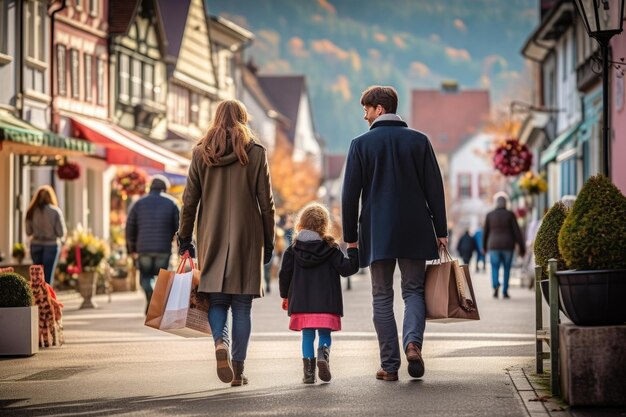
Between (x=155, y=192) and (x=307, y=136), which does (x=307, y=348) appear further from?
(x=307, y=136)

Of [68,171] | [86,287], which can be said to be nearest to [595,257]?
[86,287]

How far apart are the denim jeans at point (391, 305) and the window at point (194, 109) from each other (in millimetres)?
39950

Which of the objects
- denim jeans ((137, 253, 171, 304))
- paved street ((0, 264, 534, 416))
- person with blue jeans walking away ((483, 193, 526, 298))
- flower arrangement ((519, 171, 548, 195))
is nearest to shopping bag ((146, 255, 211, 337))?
paved street ((0, 264, 534, 416))

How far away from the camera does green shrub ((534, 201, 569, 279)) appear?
425 inches

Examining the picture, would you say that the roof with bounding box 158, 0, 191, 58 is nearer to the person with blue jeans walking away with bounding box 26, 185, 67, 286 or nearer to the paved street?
the person with blue jeans walking away with bounding box 26, 185, 67, 286

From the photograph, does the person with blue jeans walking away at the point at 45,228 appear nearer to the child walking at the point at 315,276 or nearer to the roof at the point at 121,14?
the child walking at the point at 315,276

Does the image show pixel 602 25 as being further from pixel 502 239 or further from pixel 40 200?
pixel 502 239

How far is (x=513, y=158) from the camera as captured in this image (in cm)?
3556

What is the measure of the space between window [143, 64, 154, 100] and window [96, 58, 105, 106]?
4.47 meters

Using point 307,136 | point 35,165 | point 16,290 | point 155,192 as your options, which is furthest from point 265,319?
point 307,136

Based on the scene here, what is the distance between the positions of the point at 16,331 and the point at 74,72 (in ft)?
71.1

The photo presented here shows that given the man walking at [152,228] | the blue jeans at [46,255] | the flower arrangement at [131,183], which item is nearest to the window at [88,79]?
the flower arrangement at [131,183]

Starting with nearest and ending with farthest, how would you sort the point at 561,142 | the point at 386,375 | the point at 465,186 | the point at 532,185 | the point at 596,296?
1. the point at 596,296
2. the point at 386,375
3. the point at 561,142
4. the point at 532,185
5. the point at 465,186

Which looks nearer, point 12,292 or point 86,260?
point 12,292
